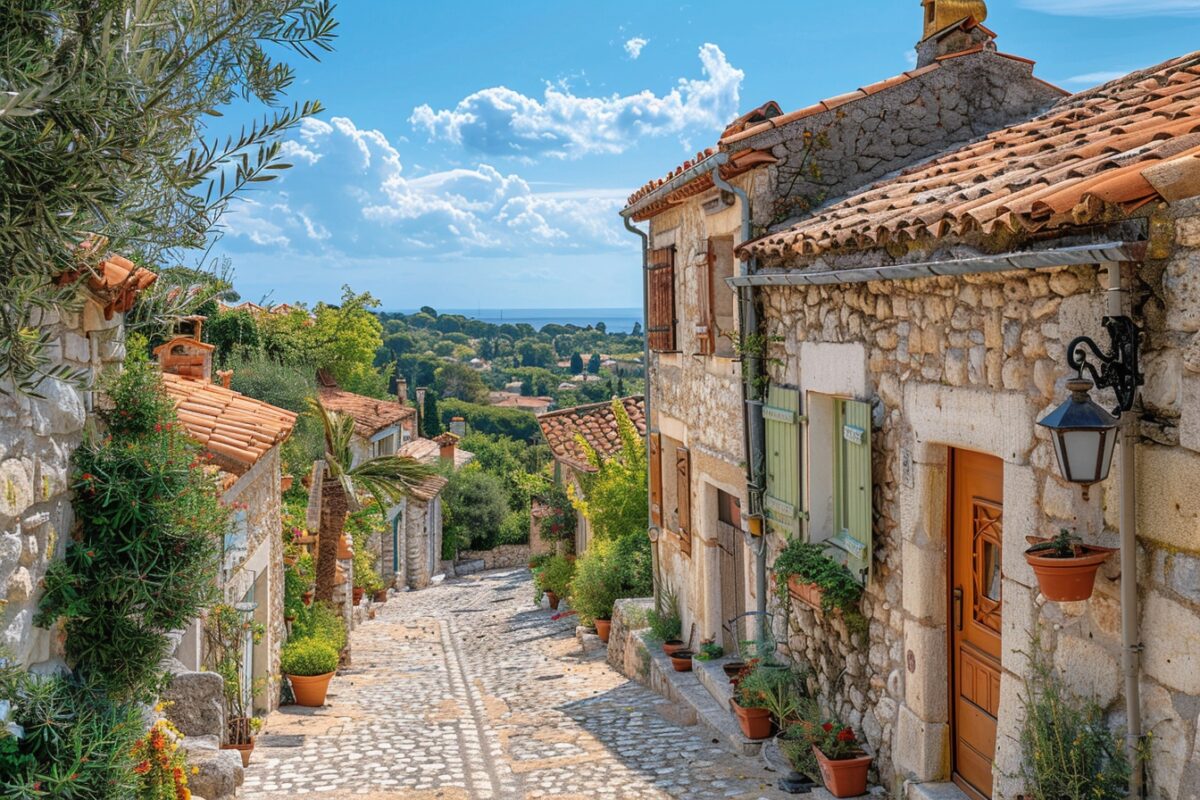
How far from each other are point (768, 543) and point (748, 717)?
135 centimetres

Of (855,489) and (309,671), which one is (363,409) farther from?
(855,489)

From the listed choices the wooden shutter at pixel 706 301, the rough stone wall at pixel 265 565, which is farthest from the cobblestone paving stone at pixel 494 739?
the wooden shutter at pixel 706 301

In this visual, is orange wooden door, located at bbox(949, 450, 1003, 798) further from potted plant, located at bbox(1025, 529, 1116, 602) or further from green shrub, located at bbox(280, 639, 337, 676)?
green shrub, located at bbox(280, 639, 337, 676)

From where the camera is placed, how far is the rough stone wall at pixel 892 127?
8430mm

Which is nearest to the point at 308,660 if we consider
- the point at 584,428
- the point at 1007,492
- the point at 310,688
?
the point at 310,688

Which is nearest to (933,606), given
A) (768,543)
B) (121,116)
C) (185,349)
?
(768,543)

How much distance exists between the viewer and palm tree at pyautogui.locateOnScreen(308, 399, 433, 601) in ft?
45.2

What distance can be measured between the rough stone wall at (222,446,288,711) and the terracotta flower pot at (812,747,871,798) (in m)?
4.86

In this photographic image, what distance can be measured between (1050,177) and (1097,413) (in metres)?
1.38

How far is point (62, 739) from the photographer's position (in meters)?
3.77

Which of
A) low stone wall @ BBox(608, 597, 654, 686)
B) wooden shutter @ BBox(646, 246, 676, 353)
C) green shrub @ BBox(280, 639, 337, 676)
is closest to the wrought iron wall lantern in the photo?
wooden shutter @ BBox(646, 246, 676, 353)

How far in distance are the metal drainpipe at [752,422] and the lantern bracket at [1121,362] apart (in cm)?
435

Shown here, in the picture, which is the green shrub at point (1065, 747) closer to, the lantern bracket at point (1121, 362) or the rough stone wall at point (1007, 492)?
the rough stone wall at point (1007, 492)

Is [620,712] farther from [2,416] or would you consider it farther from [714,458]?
[2,416]
